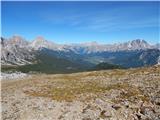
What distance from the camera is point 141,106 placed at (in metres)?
Result: 33.5

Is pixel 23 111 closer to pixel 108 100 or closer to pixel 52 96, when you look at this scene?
pixel 52 96

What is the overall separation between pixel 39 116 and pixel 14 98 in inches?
543

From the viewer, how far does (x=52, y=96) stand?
4322cm

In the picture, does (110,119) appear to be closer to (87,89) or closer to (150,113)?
(150,113)

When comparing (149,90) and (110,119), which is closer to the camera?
(110,119)

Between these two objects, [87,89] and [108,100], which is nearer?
[108,100]

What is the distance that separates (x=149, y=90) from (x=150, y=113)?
29.5 feet

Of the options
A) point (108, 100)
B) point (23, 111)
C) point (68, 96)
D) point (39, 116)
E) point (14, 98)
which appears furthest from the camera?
point (14, 98)

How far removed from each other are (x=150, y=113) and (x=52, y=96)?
17.7 meters

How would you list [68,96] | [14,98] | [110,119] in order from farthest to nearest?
[14,98] < [68,96] < [110,119]

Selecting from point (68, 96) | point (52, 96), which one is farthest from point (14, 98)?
point (68, 96)

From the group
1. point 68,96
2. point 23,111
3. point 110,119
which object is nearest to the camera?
point 110,119

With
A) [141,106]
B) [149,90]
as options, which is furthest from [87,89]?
[141,106]

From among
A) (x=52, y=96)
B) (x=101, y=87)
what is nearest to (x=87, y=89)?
(x=101, y=87)
